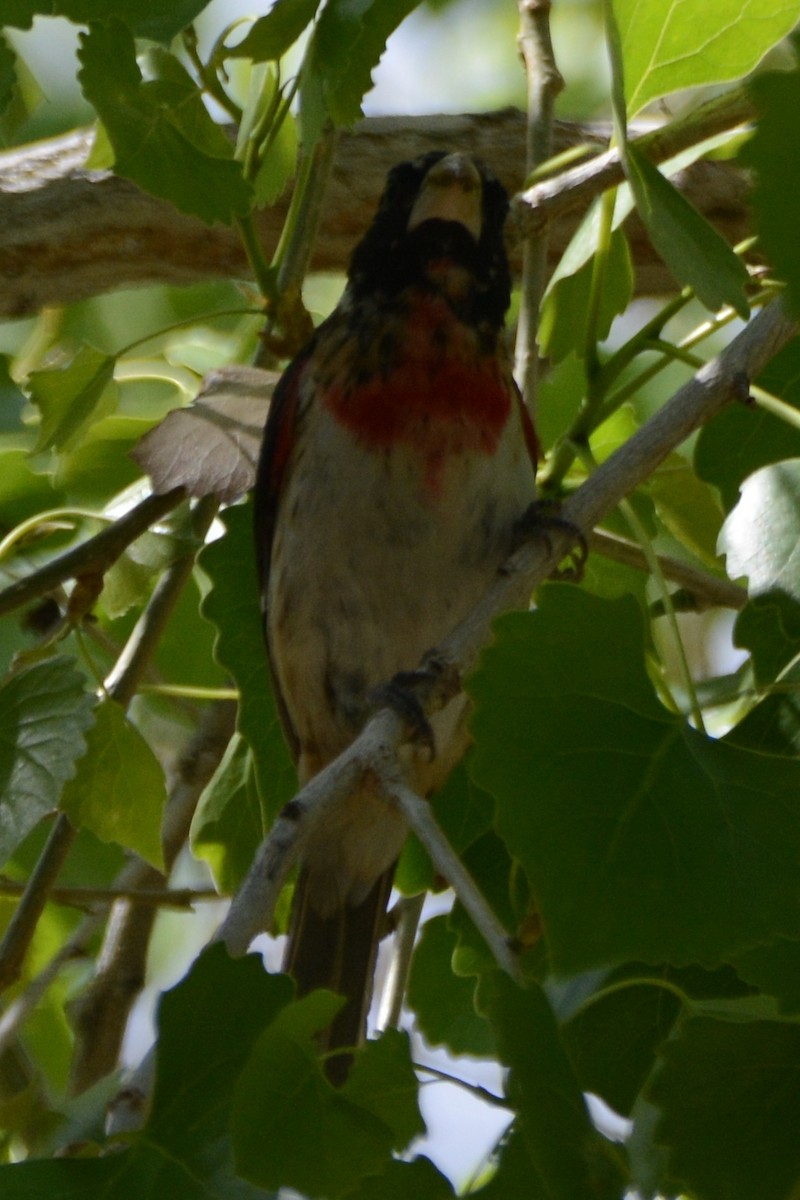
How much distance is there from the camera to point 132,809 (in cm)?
254

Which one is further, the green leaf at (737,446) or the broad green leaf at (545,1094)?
the green leaf at (737,446)

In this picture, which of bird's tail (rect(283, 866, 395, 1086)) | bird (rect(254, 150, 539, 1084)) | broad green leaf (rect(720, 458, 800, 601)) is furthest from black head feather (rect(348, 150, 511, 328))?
bird's tail (rect(283, 866, 395, 1086))

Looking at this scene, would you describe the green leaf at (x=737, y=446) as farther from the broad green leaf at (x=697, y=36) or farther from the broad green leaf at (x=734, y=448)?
the broad green leaf at (x=697, y=36)

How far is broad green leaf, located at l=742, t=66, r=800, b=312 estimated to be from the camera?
4.62ft

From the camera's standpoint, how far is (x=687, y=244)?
194cm

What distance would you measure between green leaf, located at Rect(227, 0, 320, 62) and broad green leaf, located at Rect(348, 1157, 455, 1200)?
1464 millimetres

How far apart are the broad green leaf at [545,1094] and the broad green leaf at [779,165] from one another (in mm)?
681

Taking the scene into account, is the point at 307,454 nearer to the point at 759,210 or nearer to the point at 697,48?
the point at 697,48

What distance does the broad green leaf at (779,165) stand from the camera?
141cm

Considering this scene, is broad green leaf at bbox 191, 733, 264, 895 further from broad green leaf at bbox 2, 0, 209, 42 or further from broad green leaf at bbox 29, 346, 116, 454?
broad green leaf at bbox 2, 0, 209, 42

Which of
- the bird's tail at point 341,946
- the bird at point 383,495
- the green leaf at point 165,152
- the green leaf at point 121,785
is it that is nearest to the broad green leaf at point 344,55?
the green leaf at point 165,152

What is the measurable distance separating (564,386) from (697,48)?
1151 mm

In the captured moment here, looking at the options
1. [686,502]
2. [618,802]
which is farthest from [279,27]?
[686,502]

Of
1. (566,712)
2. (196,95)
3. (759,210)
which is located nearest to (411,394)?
(196,95)
